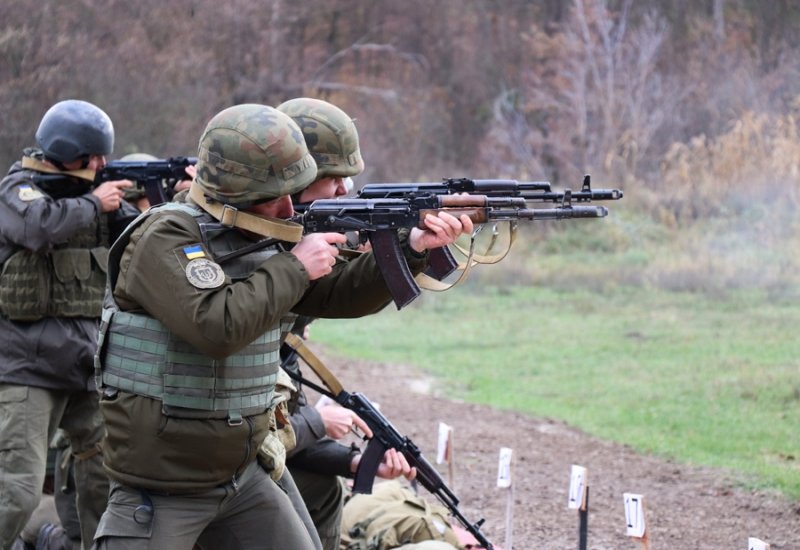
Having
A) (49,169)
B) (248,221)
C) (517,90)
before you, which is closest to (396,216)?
(248,221)

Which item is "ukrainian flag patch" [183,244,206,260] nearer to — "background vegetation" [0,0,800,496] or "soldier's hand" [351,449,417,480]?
"soldier's hand" [351,449,417,480]

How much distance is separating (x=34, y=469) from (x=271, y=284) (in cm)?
229

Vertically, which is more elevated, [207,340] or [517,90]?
[517,90]

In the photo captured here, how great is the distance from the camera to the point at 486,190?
444 centimetres

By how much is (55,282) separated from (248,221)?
2.17 metres

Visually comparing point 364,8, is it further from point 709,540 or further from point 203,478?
point 203,478

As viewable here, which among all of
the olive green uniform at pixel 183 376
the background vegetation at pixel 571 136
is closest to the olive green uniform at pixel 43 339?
the olive green uniform at pixel 183 376

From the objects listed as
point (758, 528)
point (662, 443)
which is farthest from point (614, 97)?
point (758, 528)

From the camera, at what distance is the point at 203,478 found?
→ 369 cm

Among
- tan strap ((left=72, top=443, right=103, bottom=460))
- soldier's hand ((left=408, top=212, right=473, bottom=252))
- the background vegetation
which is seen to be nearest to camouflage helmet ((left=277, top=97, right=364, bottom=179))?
soldier's hand ((left=408, top=212, right=473, bottom=252))

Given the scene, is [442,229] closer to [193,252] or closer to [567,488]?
[193,252]

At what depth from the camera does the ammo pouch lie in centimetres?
552

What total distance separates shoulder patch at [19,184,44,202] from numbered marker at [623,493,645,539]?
9.60 ft

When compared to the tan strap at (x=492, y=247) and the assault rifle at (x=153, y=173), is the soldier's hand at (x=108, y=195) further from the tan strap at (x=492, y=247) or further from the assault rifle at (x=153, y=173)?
the tan strap at (x=492, y=247)
